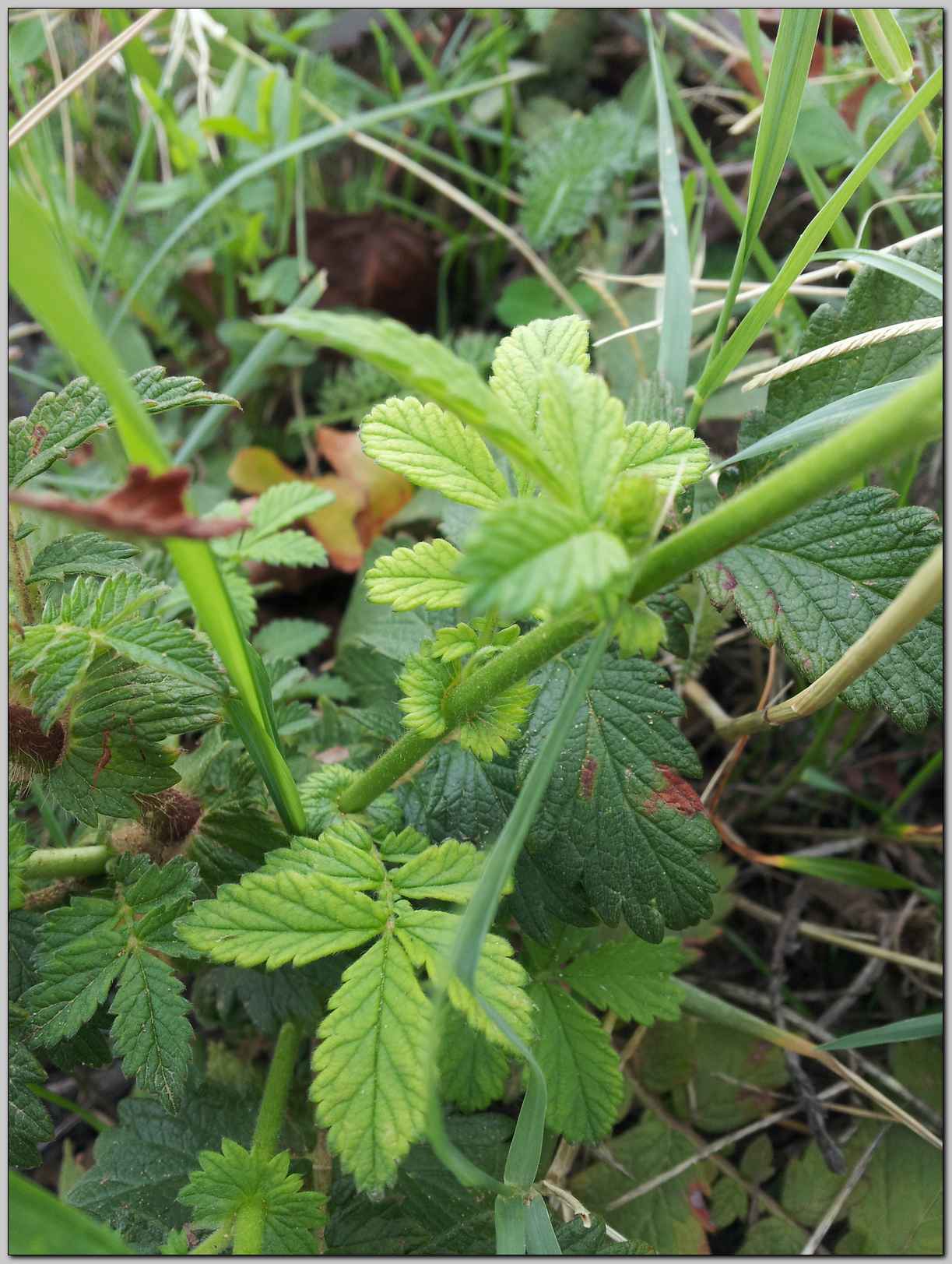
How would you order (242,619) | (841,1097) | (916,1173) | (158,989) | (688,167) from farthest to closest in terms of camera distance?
(688,167), (841,1097), (916,1173), (242,619), (158,989)

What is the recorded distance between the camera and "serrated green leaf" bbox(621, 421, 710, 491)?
0.92 m

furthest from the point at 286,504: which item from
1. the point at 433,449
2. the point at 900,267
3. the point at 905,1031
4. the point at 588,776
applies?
the point at 905,1031

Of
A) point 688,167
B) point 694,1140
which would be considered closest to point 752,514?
point 694,1140

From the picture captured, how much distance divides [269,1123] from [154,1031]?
240 millimetres

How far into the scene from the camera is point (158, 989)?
39.3 inches

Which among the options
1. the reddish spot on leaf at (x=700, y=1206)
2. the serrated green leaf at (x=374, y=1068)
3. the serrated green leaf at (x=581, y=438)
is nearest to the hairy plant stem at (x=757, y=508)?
the serrated green leaf at (x=581, y=438)

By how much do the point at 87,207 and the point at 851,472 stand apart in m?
2.20

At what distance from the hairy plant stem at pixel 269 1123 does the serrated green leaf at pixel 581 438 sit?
0.81 metres

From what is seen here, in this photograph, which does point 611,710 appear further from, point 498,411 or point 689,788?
point 498,411

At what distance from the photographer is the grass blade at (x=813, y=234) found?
1.10 meters

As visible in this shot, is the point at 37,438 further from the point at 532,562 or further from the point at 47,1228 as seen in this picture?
the point at 47,1228

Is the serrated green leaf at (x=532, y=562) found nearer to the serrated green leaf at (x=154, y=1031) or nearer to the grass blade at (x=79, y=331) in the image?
the grass blade at (x=79, y=331)

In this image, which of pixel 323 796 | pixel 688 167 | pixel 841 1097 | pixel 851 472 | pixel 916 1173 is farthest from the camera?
pixel 688 167

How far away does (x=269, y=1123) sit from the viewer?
113 centimetres
